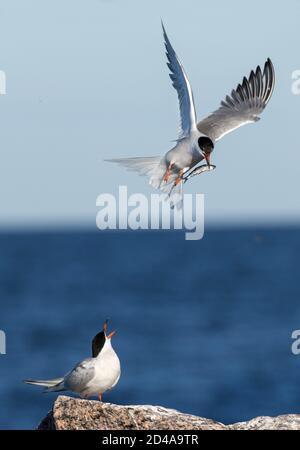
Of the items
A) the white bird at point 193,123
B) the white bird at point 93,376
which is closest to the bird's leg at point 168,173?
the white bird at point 193,123

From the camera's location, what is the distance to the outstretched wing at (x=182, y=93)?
14.7 metres

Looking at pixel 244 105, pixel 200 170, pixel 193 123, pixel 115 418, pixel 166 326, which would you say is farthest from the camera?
pixel 166 326

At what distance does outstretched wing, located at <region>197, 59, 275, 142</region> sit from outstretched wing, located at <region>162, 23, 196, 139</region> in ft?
2.01

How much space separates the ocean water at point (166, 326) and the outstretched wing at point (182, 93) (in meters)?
15.7

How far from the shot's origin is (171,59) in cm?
1484

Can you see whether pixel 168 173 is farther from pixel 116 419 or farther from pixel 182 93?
pixel 116 419

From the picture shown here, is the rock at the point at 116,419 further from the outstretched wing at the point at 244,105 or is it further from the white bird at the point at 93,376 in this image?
the outstretched wing at the point at 244,105

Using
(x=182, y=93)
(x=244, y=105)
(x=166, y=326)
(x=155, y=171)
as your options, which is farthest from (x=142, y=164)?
(x=166, y=326)

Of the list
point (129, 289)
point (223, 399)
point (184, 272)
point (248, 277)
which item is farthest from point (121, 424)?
point (184, 272)

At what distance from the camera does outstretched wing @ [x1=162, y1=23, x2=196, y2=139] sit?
14742 millimetres

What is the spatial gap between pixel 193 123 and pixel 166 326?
44528 millimetres

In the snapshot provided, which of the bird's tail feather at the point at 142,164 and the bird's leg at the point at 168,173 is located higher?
the bird's tail feather at the point at 142,164

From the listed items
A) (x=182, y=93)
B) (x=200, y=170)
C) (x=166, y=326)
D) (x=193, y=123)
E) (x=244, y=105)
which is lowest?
(x=200, y=170)

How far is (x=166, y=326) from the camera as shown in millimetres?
59281
